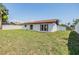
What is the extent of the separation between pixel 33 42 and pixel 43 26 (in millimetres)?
316

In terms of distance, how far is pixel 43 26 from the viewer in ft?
15.8

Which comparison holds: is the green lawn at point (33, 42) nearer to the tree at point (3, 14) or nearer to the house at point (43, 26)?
the house at point (43, 26)

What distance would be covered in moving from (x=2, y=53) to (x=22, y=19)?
2.14ft

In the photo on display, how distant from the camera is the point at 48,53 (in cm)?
469

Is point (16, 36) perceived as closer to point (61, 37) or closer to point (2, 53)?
point (2, 53)

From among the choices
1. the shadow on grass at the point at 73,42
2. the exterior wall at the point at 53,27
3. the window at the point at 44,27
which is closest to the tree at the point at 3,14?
the window at the point at 44,27

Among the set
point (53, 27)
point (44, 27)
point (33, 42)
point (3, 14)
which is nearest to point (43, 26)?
point (44, 27)

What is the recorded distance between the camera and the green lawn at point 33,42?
471 centimetres

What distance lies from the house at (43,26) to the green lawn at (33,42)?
2.8 inches

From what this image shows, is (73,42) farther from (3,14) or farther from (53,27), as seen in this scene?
(3,14)

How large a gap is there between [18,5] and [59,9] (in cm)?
68
